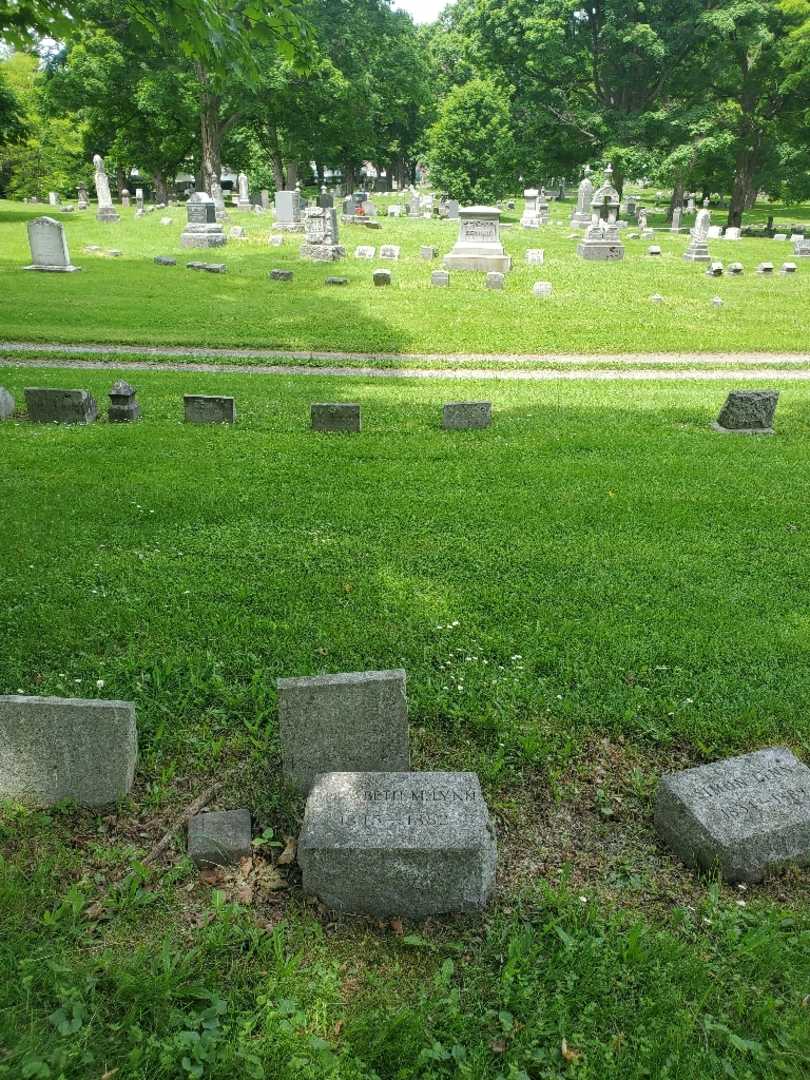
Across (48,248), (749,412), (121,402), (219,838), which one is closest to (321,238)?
(48,248)

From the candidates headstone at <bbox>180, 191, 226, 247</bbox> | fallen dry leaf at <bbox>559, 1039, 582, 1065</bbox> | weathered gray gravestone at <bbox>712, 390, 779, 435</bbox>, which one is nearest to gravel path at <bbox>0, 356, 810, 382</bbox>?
weathered gray gravestone at <bbox>712, 390, 779, 435</bbox>

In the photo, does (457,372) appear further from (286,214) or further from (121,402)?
(286,214)

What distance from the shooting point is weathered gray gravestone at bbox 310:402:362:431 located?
1036cm

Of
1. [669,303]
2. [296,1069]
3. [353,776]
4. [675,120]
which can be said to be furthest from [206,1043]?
[675,120]

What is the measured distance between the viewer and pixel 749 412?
428 inches

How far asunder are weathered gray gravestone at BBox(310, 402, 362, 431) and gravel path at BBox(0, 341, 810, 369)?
178 inches

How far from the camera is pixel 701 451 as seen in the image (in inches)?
391

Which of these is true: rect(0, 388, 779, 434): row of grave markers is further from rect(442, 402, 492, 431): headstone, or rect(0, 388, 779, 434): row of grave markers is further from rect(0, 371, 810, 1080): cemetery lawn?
rect(0, 371, 810, 1080): cemetery lawn

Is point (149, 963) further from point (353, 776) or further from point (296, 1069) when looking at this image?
point (353, 776)

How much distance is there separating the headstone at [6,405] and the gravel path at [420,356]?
13.5ft

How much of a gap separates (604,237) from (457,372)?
60.7 feet

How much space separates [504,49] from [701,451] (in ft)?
144

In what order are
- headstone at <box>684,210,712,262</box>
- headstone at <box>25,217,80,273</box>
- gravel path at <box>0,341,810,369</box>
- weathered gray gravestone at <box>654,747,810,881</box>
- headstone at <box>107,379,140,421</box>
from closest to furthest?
1. weathered gray gravestone at <box>654,747,810,881</box>
2. headstone at <box>107,379,140,421</box>
3. gravel path at <box>0,341,810,369</box>
4. headstone at <box>25,217,80,273</box>
5. headstone at <box>684,210,712,262</box>

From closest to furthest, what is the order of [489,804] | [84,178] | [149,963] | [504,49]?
[149,963]
[489,804]
[504,49]
[84,178]
